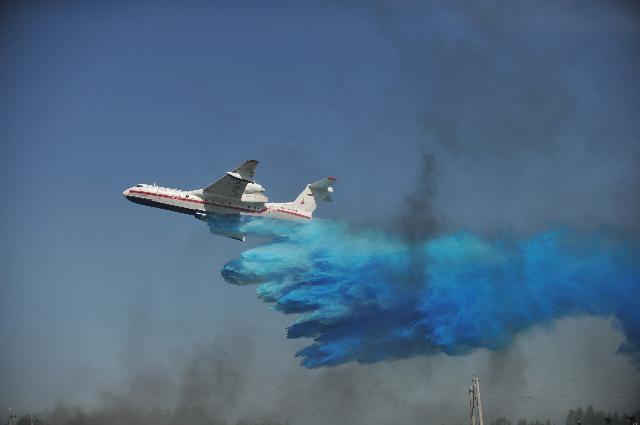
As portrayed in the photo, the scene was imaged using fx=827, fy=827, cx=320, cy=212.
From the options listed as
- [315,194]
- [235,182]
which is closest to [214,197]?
[235,182]

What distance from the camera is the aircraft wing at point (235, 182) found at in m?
54.3

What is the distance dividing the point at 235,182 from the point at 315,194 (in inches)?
317

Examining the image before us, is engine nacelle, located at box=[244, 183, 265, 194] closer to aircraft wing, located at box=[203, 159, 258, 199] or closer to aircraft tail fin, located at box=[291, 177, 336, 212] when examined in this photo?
aircraft wing, located at box=[203, 159, 258, 199]

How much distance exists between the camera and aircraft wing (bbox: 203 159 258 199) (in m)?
Answer: 54.3

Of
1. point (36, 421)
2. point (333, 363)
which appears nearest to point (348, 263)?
point (333, 363)

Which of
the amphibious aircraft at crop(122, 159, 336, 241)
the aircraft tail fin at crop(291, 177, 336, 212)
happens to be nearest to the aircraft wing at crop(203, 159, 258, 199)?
the amphibious aircraft at crop(122, 159, 336, 241)

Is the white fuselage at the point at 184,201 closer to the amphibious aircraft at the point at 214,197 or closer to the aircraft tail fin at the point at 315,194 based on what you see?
the amphibious aircraft at the point at 214,197

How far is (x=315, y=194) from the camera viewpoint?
61000mm

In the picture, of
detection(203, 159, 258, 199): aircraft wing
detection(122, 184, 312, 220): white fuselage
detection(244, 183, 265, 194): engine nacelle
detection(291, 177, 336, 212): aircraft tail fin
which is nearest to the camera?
detection(203, 159, 258, 199): aircraft wing

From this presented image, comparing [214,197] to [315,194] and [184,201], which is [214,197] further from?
[315,194]

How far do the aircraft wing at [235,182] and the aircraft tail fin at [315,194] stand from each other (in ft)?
19.1

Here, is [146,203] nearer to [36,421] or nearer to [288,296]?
[288,296]

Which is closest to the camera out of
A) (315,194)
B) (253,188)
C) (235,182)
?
(235,182)

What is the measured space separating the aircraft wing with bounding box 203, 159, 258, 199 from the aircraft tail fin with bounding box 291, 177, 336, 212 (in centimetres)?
581
